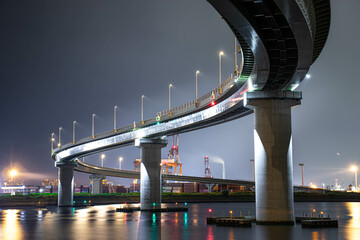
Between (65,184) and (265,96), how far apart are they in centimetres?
8736

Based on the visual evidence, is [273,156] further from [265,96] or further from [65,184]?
[65,184]

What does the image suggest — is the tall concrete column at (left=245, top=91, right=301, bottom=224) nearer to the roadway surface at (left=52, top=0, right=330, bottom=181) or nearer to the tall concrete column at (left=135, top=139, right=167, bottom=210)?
the roadway surface at (left=52, top=0, right=330, bottom=181)

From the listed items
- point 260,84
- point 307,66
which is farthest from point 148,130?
point 307,66

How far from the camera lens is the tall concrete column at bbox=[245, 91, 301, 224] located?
5069cm

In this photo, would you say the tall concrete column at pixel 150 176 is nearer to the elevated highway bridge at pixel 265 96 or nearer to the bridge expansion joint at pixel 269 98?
the elevated highway bridge at pixel 265 96

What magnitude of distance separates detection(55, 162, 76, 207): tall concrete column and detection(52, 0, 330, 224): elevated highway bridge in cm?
4417

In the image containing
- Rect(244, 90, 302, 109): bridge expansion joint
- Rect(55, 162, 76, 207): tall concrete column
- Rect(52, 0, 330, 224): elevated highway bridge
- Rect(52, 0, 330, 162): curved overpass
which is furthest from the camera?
Rect(55, 162, 76, 207): tall concrete column

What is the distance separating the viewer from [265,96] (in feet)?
174

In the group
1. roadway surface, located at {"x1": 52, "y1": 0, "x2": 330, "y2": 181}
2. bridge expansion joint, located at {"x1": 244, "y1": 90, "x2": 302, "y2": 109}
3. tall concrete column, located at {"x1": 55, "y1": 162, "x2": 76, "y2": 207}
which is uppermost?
roadway surface, located at {"x1": 52, "y1": 0, "x2": 330, "y2": 181}

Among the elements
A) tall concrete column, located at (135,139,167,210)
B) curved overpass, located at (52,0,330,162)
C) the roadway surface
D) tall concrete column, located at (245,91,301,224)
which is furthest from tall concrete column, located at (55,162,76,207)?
tall concrete column, located at (245,91,301,224)

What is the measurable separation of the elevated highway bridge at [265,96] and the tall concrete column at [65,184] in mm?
44167

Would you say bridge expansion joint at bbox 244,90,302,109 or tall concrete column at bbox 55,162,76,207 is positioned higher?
bridge expansion joint at bbox 244,90,302,109

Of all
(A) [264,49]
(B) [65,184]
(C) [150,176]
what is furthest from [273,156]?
(B) [65,184]

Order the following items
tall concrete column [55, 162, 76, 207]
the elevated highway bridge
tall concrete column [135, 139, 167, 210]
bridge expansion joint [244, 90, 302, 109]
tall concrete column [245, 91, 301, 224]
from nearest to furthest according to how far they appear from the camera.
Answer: the elevated highway bridge, tall concrete column [245, 91, 301, 224], bridge expansion joint [244, 90, 302, 109], tall concrete column [135, 139, 167, 210], tall concrete column [55, 162, 76, 207]
